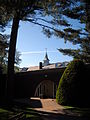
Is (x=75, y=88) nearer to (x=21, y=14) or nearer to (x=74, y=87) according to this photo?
(x=74, y=87)

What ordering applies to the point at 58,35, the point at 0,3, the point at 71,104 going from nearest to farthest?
the point at 0,3, the point at 71,104, the point at 58,35

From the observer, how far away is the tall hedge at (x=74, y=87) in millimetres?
16672

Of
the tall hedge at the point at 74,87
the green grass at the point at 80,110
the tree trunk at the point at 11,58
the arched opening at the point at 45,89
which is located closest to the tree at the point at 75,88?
the tall hedge at the point at 74,87

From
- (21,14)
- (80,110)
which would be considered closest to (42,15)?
(21,14)

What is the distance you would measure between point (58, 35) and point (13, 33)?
4368mm

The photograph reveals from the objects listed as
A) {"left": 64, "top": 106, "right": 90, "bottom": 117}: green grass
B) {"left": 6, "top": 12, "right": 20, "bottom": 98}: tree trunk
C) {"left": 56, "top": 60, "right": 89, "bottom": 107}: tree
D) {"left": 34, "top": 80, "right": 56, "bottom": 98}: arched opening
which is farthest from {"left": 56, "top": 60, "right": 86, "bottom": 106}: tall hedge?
{"left": 34, "top": 80, "right": 56, "bottom": 98}: arched opening

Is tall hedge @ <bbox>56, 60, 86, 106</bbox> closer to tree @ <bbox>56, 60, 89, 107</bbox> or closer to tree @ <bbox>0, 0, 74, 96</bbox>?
tree @ <bbox>56, 60, 89, 107</bbox>

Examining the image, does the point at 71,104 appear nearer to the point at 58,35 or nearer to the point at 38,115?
the point at 38,115

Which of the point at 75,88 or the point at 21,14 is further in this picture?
the point at 75,88

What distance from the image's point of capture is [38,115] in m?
13.7

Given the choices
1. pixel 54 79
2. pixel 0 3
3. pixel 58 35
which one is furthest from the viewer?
pixel 54 79

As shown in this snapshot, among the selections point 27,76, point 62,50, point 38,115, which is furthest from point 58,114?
point 62,50

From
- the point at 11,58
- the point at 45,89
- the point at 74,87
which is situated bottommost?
the point at 45,89

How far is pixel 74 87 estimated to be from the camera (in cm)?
1673
